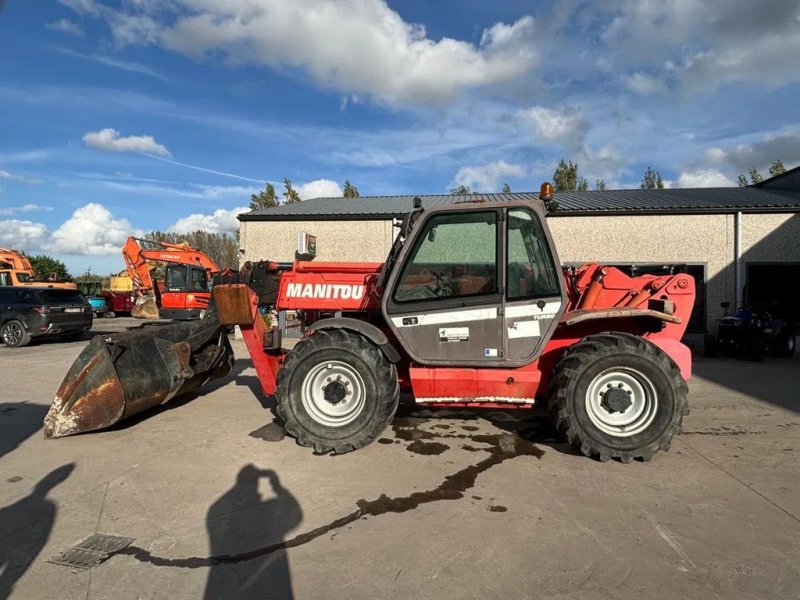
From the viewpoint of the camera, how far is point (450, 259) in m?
4.83

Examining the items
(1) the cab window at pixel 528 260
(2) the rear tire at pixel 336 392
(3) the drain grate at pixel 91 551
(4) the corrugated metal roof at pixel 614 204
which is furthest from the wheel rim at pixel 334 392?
(4) the corrugated metal roof at pixel 614 204

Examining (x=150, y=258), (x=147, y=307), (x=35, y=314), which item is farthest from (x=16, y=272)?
(x=35, y=314)

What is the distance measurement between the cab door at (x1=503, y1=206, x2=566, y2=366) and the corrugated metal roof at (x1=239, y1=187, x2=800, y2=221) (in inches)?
323

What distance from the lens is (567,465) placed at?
4.36 m

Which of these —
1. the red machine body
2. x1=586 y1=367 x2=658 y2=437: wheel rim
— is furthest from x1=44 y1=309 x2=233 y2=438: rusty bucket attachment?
x1=586 y1=367 x2=658 y2=437: wheel rim

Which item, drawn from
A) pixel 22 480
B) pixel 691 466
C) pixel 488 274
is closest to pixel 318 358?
pixel 488 274

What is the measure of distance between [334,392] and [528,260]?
2.26 metres

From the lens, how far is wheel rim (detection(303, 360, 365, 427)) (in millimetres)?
4805

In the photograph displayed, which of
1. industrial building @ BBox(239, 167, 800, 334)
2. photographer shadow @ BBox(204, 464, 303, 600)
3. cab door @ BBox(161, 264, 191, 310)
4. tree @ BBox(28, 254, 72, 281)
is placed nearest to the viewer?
photographer shadow @ BBox(204, 464, 303, 600)

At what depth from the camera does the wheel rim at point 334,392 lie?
4.80 m

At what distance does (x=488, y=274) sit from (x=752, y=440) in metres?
3.30

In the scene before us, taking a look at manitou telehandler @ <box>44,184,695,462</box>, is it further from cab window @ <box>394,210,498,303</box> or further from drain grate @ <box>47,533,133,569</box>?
drain grate @ <box>47,533,133,569</box>

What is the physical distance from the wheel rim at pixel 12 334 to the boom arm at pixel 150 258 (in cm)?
734

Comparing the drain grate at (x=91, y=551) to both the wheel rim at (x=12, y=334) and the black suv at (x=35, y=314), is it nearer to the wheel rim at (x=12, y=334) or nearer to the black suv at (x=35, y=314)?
the black suv at (x=35, y=314)
